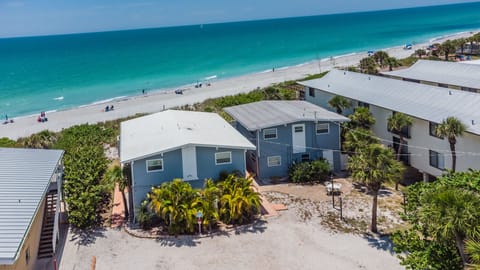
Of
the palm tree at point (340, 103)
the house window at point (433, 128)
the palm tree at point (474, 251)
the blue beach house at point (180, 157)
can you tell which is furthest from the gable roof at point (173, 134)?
the palm tree at point (474, 251)

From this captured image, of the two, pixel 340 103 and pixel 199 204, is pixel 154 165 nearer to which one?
pixel 199 204

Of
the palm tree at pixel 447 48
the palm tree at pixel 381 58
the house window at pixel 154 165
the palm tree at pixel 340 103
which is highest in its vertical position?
the palm tree at pixel 447 48

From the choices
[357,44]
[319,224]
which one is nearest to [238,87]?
[319,224]

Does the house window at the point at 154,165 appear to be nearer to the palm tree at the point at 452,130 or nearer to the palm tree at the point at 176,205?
the palm tree at the point at 176,205

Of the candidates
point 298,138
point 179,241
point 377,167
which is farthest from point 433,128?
point 179,241

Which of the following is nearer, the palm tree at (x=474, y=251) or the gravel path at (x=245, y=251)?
the palm tree at (x=474, y=251)

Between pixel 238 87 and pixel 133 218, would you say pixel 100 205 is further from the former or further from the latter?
pixel 238 87

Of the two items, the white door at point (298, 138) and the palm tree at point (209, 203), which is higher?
the white door at point (298, 138)
